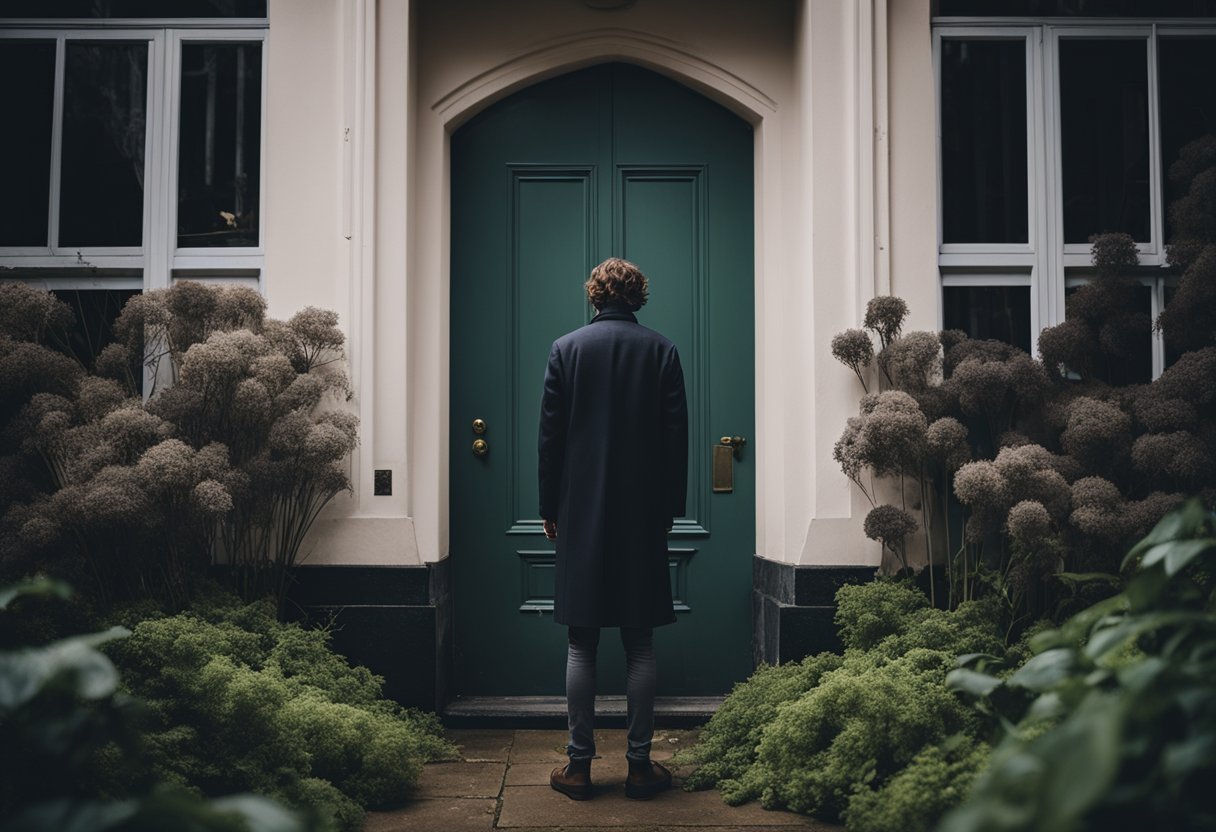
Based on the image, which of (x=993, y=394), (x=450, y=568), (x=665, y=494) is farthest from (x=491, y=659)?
(x=993, y=394)

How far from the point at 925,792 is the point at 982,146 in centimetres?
358

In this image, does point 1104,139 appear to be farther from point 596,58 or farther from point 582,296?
point 582,296

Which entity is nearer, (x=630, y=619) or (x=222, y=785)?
(x=222, y=785)

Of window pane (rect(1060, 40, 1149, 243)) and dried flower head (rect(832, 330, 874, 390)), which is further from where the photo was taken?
window pane (rect(1060, 40, 1149, 243))

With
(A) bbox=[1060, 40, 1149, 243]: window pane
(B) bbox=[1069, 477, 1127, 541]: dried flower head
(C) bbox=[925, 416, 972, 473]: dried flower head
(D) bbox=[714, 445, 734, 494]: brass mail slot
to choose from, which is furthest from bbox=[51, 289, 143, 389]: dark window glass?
(A) bbox=[1060, 40, 1149, 243]: window pane

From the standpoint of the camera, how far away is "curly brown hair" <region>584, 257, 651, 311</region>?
427 cm

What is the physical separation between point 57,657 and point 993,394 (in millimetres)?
4159

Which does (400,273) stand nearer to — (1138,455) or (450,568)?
(450,568)

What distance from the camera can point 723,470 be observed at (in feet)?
18.5

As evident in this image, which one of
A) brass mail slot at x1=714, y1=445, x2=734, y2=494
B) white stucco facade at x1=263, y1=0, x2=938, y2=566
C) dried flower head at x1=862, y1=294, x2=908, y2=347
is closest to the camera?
dried flower head at x1=862, y1=294, x2=908, y2=347

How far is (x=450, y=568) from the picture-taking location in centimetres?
557

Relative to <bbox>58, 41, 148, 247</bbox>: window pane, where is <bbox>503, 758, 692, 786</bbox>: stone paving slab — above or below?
below

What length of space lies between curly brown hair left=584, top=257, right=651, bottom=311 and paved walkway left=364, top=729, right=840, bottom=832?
2.01m

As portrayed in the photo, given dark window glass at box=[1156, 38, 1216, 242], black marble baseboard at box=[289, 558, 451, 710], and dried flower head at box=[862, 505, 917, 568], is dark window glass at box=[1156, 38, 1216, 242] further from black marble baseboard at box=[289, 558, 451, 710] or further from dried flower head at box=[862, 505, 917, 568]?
black marble baseboard at box=[289, 558, 451, 710]
